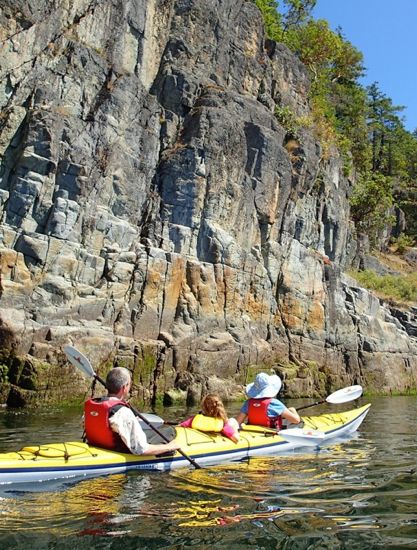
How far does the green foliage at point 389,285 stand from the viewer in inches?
1111

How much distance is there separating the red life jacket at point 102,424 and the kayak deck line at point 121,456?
0.10m

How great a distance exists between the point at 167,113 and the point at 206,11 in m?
4.81

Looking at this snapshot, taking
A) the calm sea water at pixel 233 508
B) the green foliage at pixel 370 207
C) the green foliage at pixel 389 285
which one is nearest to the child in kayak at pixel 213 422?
the calm sea water at pixel 233 508

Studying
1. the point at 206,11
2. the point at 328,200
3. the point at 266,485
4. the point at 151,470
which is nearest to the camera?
the point at 266,485

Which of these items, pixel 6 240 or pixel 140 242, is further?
pixel 140 242

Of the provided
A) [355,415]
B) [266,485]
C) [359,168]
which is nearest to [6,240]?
[355,415]

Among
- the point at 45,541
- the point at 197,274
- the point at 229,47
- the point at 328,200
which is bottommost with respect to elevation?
the point at 45,541

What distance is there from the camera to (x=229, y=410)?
552 inches

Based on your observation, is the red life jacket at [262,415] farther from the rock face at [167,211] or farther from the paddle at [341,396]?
the rock face at [167,211]

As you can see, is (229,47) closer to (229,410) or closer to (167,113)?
(167,113)

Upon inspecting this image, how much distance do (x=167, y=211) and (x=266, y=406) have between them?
10.5m

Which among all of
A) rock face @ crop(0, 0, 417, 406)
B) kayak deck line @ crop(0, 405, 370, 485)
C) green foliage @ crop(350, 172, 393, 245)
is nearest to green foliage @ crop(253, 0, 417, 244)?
green foliage @ crop(350, 172, 393, 245)

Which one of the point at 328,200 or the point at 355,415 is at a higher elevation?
the point at 328,200

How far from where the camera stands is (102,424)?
6.09 m
